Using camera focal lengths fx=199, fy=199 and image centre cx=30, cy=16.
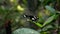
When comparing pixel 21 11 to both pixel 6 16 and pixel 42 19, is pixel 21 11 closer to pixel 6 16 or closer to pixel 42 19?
pixel 6 16

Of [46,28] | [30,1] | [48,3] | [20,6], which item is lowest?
[46,28]

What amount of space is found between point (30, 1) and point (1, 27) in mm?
343

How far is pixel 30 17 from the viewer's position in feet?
3.76

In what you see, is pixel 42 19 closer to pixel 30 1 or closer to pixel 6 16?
pixel 30 1

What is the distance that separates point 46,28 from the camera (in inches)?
A: 44.0

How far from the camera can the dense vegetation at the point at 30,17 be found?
1102mm

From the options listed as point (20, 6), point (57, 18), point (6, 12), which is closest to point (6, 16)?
point (6, 12)

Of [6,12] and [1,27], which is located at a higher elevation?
[6,12]

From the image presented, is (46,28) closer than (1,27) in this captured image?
Yes

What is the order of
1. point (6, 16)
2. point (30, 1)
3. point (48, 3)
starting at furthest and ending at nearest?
point (6, 16)
point (30, 1)
point (48, 3)

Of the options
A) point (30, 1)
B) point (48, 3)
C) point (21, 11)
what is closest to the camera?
point (48, 3)

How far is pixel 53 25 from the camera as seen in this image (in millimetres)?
1153

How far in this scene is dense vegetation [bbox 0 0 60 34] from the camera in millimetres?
1102

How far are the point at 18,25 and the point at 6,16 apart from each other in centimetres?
12
